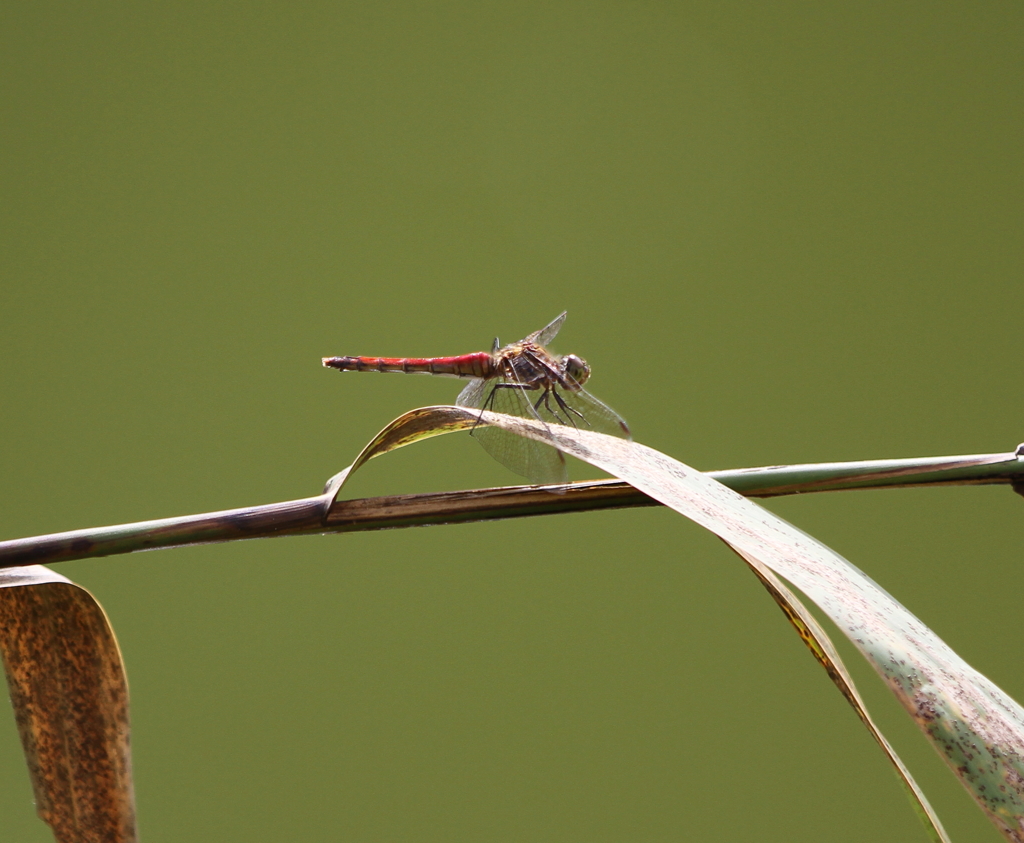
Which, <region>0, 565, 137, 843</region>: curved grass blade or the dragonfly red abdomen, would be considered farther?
the dragonfly red abdomen

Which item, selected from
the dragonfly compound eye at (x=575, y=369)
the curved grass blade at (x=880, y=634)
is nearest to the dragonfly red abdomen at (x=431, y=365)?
the dragonfly compound eye at (x=575, y=369)

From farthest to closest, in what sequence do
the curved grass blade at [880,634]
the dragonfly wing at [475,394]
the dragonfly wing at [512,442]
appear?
the dragonfly wing at [475,394]
the dragonfly wing at [512,442]
the curved grass blade at [880,634]

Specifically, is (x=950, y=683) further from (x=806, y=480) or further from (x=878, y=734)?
(x=806, y=480)

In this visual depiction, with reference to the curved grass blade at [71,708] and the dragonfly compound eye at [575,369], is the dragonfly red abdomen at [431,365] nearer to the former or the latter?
the dragonfly compound eye at [575,369]

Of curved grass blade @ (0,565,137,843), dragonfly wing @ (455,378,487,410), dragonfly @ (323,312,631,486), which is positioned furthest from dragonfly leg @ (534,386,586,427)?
curved grass blade @ (0,565,137,843)

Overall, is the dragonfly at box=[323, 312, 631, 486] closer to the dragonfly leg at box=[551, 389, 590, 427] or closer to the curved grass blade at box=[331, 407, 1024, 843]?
the dragonfly leg at box=[551, 389, 590, 427]

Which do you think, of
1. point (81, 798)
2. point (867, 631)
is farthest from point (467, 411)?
point (81, 798)
